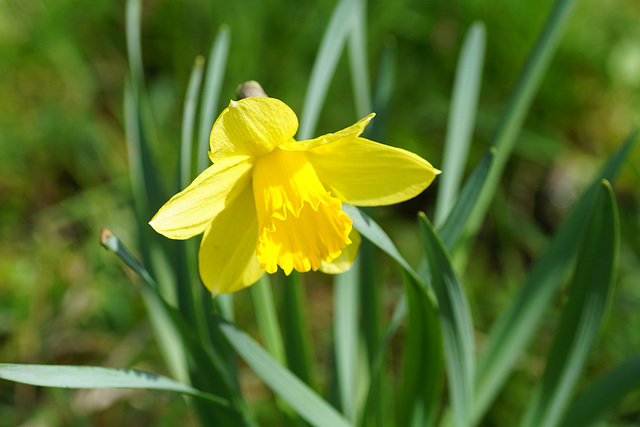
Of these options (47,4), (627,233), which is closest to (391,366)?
(627,233)

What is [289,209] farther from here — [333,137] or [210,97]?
[210,97]

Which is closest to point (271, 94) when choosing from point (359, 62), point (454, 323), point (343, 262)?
point (359, 62)

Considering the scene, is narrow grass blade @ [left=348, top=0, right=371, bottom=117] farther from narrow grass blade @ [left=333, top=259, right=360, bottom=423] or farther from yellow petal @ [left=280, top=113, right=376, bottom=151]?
yellow petal @ [left=280, top=113, right=376, bottom=151]

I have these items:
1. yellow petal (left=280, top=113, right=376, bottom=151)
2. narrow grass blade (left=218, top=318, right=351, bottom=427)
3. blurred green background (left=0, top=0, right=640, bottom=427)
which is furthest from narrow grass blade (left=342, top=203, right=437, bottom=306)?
blurred green background (left=0, top=0, right=640, bottom=427)

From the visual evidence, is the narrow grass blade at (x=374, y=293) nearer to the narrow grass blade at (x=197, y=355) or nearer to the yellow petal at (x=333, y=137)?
the narrow grass blade at (x=197, y=355)

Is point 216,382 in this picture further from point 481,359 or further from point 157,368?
point 157,368

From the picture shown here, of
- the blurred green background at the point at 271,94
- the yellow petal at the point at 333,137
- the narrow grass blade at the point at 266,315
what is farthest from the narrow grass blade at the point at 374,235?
the blurred green background at the point at 271,94
